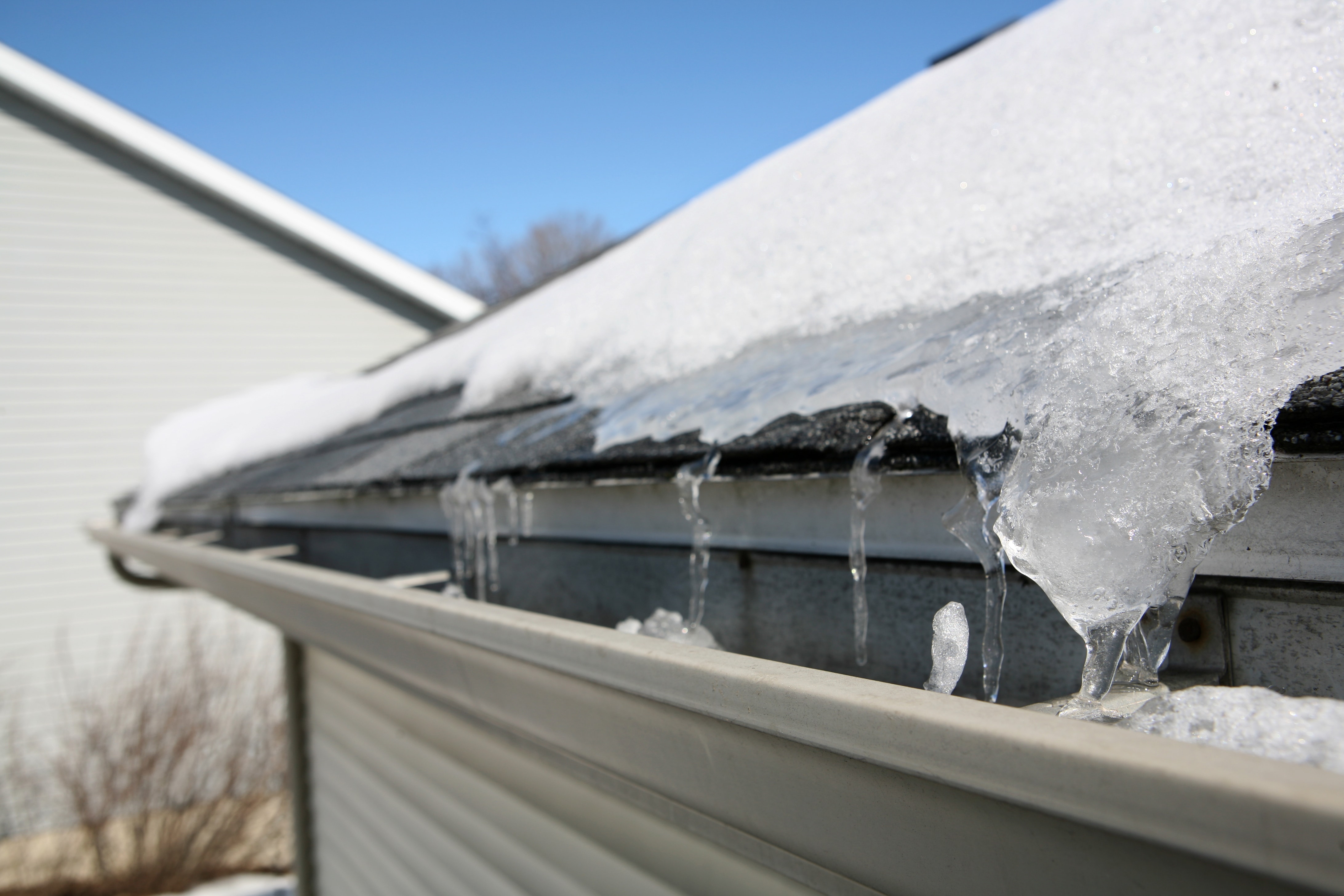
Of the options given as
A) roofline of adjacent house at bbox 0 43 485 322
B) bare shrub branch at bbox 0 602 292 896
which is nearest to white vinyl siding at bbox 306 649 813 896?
bare shrub branch at bbox 0 602 292 896

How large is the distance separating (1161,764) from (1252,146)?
0.82 m

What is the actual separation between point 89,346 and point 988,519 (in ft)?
30.9

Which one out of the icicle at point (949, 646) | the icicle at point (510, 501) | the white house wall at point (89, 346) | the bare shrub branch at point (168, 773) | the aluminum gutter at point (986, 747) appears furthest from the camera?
the white house wall at point (89, 346)

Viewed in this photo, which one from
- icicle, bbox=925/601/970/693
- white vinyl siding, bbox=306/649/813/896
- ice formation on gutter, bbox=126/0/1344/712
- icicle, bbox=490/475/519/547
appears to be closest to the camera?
ice formation on gutter, bbox=126/0/1344/712

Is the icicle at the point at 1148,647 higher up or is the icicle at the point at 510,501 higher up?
the icicle at the point at 510,501

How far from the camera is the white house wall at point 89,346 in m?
7.54

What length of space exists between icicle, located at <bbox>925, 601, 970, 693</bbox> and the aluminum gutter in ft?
0.56

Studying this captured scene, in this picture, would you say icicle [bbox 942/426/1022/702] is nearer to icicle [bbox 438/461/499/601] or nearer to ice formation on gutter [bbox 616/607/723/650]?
ice formation on gutter [bbox 616/607/723/650]

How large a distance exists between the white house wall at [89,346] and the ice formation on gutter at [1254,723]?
29.8ft

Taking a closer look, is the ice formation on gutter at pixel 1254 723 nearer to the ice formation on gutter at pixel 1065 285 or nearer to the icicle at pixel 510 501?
the ice formation on gutter at pixel 1065 285

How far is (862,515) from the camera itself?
3.03 feet

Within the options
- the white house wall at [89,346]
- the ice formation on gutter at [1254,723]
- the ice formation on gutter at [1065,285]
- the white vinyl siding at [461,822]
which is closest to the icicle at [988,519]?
the ice formation on gutter at [1065,285]

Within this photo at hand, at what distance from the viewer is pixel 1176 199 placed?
929mm

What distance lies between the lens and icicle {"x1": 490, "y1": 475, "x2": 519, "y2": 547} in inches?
59.5
